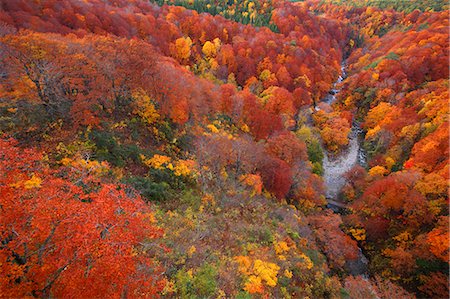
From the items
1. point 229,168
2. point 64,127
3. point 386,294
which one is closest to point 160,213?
point 64,127

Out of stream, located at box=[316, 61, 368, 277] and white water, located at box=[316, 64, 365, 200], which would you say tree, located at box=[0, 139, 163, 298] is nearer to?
stream, located at box=[316, 61, 368, 277]

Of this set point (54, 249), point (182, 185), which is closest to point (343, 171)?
point (182, 185)

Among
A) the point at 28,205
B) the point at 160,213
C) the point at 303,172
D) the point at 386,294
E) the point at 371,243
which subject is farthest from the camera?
the point at 303,172

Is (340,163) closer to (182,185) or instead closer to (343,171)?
(343,171)

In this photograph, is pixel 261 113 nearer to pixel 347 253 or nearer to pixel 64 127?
pixel 347 253

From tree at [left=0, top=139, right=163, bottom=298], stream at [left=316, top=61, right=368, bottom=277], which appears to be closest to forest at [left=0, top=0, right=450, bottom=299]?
tree at [left=0, top=139, right=163, bottom=298]

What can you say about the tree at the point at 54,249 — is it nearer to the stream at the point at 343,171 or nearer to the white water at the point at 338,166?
the stream at the point at 343,171
